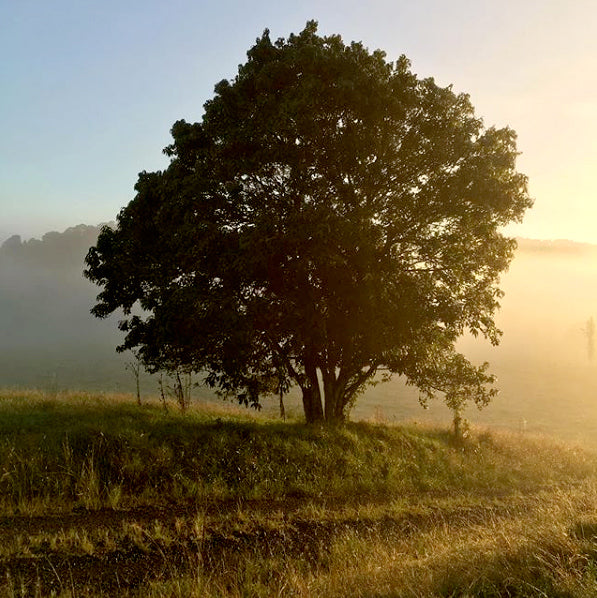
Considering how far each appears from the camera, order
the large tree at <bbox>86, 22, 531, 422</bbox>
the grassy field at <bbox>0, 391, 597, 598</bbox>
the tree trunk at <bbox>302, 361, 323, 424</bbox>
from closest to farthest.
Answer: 1. the grassy field at <bbox>0, 391, 597, 598</bbox>
2. the large tree at <bbox>86, 22, 531, 422</bbox>
3. the tree trunk at <bbox>302, 361, 323, 424</bbox>

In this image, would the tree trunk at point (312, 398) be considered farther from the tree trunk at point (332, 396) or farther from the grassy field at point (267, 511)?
the grassy field at point (267, 511)

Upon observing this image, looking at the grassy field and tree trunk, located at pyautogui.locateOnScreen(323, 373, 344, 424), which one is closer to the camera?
the grassy field

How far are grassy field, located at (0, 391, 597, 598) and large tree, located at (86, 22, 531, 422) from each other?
114 inches

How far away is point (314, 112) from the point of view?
49.7ft

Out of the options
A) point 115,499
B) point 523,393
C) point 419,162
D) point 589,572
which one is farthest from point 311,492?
point 523,393

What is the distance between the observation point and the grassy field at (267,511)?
23.0ft

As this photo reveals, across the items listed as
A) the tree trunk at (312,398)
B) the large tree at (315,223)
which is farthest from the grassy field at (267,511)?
the large tree at (315,223)

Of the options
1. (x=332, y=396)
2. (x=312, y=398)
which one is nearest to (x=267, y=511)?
(x=312, y=398)

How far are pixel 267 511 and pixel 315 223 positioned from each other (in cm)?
757

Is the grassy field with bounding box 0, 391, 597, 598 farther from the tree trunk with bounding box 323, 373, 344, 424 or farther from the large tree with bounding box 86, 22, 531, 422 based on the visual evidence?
the large tree with bounding box 86, 22, 531, 422

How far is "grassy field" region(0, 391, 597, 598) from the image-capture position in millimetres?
7020

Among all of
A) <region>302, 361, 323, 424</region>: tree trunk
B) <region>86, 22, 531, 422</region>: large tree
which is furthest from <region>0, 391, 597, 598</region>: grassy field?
<region>86, 22, 531, 422</region>: large tree

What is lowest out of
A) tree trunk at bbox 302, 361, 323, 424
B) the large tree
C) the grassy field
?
the grassy field

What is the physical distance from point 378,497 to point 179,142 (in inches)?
498
